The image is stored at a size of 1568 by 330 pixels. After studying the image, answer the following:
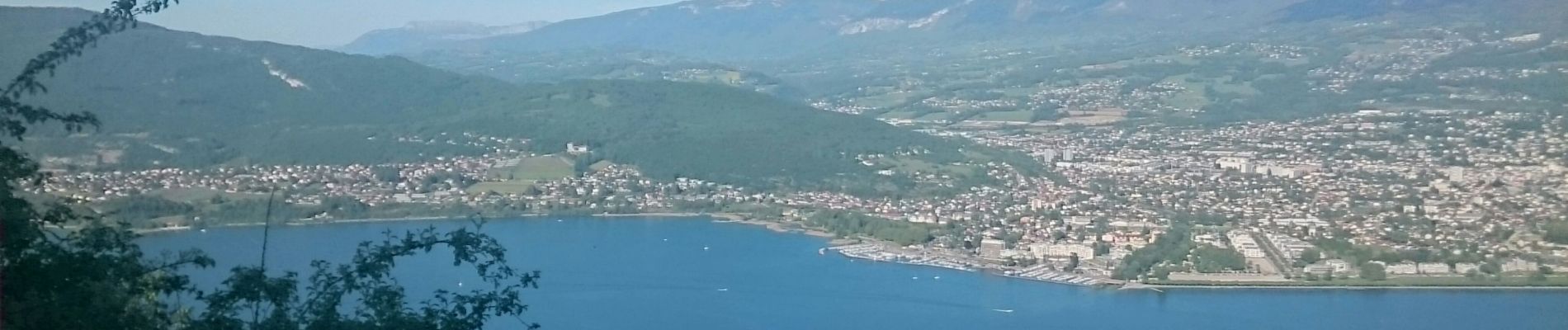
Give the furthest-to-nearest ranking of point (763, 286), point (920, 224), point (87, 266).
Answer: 1. point (920, 224)
2. point (763, 286)
3. point (87, 266)

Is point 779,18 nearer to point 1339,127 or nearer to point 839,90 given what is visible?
point 839,90

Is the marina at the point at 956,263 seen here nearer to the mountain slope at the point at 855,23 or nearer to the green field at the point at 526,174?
the green field at the point at 526,174

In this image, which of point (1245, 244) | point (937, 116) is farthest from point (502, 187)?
point (937, 116)

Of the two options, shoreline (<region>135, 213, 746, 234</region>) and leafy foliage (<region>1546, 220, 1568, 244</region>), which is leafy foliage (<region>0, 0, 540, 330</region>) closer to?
shoreline (<region>135, 213, 746, 234</region>)

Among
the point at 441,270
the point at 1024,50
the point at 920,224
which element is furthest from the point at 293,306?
the point at 1024,50

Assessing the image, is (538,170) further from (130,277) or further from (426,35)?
(426,35)

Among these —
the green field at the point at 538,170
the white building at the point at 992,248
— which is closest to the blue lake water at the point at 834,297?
the white building at the point at 992,248
